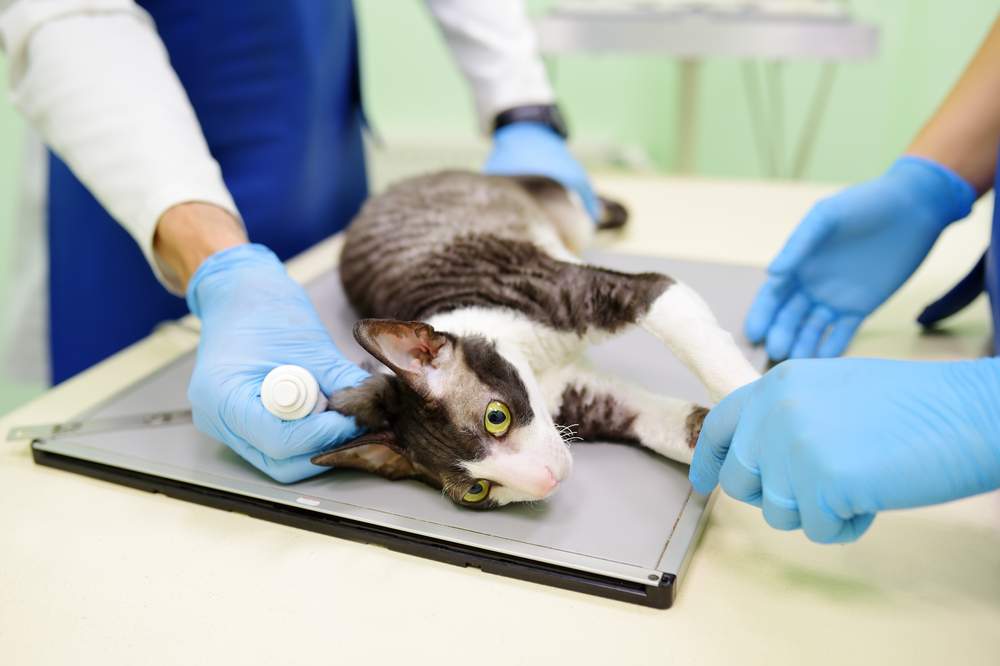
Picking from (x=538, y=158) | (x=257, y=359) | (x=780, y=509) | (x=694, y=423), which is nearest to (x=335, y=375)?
(x=257, y=359)

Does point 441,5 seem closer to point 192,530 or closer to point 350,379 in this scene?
point 350,379

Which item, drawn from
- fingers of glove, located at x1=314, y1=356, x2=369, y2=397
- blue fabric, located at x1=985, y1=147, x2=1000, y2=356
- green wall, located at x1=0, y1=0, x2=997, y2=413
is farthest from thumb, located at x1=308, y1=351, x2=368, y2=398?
green wall, located at x1=0, y1=0, x2=997, y2=413

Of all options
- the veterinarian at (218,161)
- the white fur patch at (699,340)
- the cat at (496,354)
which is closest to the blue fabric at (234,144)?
the veterinarian at (218,161)

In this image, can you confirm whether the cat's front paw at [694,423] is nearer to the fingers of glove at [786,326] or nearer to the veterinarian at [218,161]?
the fingers of glove at [786,326]

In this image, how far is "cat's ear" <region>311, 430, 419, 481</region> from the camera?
1.03 meters

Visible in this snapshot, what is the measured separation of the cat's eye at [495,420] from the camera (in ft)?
3.36

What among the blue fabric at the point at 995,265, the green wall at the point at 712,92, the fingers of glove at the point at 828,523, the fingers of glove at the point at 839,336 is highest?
the blue fabric at the point at 995,265

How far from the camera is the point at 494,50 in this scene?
199cm

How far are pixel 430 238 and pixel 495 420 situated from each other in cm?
54

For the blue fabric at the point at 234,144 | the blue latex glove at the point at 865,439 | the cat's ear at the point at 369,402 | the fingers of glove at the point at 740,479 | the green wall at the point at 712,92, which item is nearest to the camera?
the blue latex glove at the point at 865,439

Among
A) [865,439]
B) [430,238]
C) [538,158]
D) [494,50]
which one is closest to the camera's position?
[865,439]

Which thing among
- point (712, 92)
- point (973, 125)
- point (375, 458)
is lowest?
point (712, 92)

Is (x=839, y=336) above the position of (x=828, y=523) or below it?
below

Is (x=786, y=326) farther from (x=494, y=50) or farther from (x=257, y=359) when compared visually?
(x=494, y=50)
